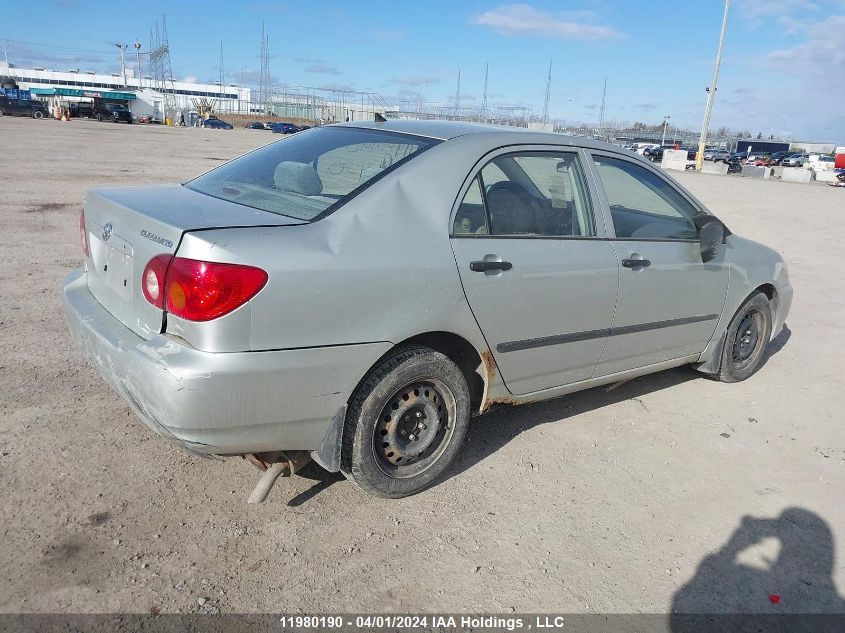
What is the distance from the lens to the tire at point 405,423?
290 centimetres

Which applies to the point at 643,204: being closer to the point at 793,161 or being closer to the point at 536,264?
the point at 536,264

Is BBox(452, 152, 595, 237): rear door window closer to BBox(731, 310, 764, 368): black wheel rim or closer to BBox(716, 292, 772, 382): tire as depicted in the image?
BBox(716, 292, 772, 382): tire

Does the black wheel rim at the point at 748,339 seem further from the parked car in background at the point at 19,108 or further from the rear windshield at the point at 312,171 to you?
the parked car in background at the point at 19,108

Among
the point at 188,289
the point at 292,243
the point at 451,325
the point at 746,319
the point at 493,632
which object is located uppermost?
the point at 292,243

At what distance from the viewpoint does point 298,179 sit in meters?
3.30

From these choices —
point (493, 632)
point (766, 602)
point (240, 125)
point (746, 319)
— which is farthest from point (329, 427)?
point (240, 125)

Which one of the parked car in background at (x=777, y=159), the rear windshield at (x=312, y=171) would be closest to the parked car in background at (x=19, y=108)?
the parked car in background at (x=777, y=159)

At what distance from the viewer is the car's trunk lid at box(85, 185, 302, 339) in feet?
8.61

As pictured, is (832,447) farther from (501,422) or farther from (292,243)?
(292,243)

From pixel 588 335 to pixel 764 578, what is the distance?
1.43m

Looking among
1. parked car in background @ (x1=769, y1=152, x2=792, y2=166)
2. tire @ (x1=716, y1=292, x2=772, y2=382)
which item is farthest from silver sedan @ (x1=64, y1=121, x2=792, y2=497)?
parked car in background @ (x1=769, y1=152, x2=792, y2=166)

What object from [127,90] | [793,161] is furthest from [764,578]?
[127,90]

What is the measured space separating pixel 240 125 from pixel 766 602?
86075 millimetres

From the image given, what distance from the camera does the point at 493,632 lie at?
2457mm
